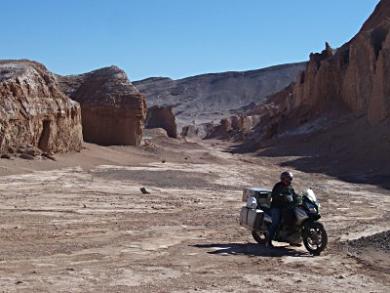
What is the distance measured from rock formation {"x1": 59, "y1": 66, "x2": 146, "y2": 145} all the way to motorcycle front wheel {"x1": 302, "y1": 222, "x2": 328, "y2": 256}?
103 feet

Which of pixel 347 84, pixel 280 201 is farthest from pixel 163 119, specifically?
pixel 280 201

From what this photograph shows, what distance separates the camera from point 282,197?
11289mm

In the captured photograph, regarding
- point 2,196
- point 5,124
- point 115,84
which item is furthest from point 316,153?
point 2,196

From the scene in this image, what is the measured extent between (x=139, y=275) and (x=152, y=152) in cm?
3517

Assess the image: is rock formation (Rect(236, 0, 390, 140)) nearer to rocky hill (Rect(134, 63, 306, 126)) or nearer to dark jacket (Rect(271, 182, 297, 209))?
dark jacket (Rect(271, 182, 297, 209))

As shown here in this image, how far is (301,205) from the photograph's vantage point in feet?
37.2

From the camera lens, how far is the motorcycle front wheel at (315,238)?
1079 cm

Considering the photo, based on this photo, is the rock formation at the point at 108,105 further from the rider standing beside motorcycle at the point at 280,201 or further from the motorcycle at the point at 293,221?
the rider standing beside motorcycle at the point at 280,201

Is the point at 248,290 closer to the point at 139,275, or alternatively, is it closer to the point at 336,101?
the point at 139,275

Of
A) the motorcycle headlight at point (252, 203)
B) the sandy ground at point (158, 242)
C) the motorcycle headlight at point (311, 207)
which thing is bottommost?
the sandy ground at point (158, 242)

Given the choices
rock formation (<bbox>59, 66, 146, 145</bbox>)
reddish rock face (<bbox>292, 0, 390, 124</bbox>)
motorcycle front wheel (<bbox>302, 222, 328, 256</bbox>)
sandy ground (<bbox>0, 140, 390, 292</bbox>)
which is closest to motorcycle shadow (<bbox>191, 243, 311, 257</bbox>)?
sandy ground (<bbox>0, 140, 390, 292</bbox>)

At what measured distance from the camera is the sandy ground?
28.3ft

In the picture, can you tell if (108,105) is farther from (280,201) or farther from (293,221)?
(293,221)

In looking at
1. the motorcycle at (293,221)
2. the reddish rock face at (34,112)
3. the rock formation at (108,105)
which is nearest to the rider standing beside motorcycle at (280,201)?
the motorcycle at (293,221)
